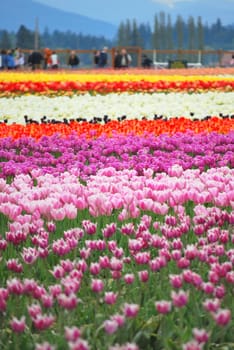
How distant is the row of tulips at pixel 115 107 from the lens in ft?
42.6

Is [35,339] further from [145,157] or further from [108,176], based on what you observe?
[145,157]

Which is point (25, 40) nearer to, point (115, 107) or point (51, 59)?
point (51, 59)

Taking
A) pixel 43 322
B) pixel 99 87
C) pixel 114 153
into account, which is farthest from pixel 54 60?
pixel 43 322

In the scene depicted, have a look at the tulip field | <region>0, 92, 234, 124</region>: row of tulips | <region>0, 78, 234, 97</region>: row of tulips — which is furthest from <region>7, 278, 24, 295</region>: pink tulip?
<region>0, 78, 234, 97</region>: row of tulips

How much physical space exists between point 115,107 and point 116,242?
10697 mm

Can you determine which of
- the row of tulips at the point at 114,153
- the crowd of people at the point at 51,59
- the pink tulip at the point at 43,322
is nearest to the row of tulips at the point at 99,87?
the row of tulips at the point at 114,153

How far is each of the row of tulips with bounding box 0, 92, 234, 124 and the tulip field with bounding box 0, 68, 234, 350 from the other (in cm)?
283

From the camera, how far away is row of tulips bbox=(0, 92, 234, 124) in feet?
42.6

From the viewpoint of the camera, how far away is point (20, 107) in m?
14.6

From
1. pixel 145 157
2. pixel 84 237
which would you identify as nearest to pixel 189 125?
pixel 145 157

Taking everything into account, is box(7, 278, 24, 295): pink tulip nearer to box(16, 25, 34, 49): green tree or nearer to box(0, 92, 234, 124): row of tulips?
box(0, 92, 234, 124): row of tulips

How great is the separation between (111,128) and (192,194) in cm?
544

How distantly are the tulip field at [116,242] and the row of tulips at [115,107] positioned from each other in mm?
2835

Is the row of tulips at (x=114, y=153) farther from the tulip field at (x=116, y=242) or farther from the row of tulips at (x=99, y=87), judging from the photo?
the row of tulips at (x=99, y=87)
